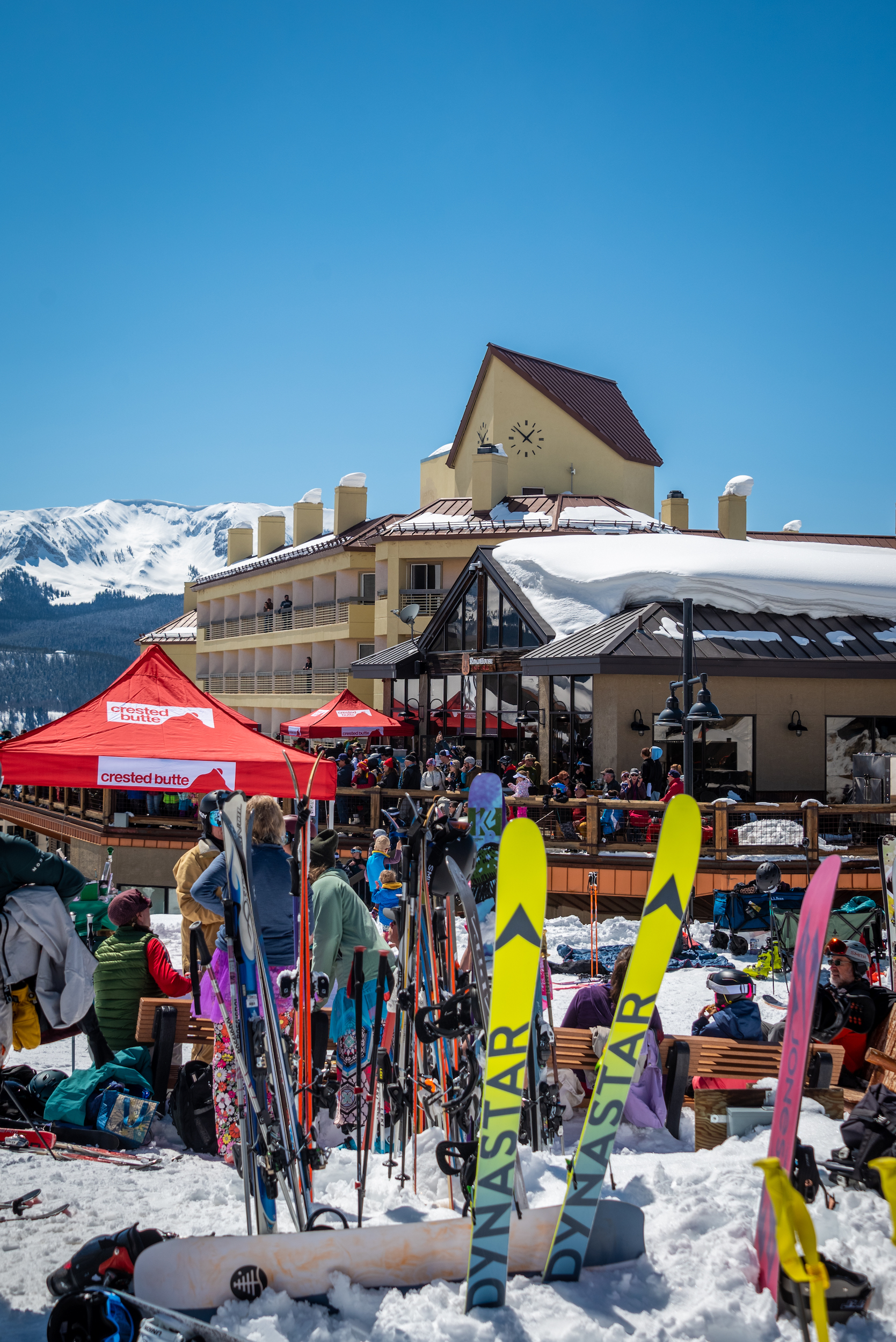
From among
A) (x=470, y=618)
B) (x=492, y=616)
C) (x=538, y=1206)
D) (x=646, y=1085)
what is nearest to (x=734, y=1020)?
(x=646, y=1085)

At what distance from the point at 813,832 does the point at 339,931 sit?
10.5 metres

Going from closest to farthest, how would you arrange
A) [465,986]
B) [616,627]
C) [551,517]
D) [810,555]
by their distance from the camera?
[465,986] → [616,627] → [810,555] → [551,517]

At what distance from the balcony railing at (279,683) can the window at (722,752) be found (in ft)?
60.3

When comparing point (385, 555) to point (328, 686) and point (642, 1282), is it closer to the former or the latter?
point (328, 686)

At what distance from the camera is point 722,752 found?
19.4 m

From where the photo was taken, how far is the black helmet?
12.2 meters

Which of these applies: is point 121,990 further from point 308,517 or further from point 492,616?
point 308,517

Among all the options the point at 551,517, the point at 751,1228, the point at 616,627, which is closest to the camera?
the point at 751,1228

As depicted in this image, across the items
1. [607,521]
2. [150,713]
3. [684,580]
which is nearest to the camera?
[150,713]

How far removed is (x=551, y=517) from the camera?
3281 cm

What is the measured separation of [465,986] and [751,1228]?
1563mm

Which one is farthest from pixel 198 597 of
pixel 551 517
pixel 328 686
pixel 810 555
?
pixel 810 555

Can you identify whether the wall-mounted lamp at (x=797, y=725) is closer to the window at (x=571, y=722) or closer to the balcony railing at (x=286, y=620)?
the window at (x=571, y=722)

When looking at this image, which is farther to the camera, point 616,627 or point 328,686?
point 328,686
